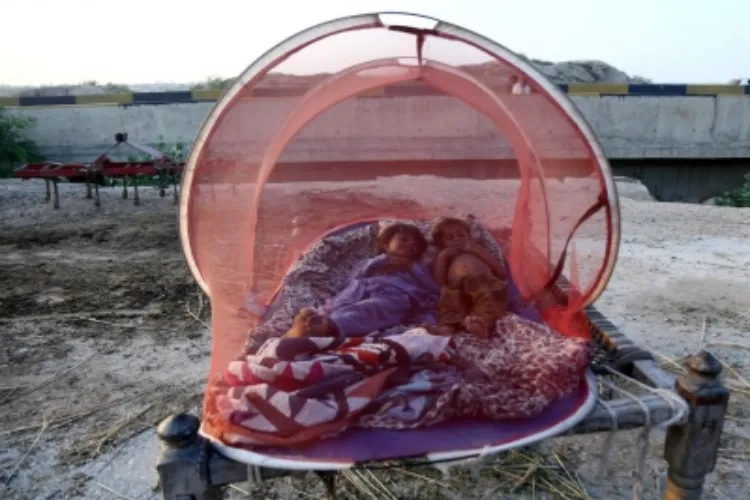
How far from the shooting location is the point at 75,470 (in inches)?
96.0

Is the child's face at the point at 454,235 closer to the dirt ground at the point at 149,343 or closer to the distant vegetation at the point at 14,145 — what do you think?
the dirt ground at the point at 149,343

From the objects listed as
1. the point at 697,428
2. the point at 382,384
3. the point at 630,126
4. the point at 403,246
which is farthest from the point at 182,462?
the point at 630,126

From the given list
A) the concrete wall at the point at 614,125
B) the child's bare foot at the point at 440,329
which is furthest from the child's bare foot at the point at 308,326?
the concrete wall at the point at 614,125

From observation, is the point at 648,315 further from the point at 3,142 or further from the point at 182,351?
the point at 3,142

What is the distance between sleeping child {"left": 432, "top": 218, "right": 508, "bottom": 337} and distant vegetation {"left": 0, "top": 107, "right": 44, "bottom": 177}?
29.4 feet

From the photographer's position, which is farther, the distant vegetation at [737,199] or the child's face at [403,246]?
the distant vegetation at [737,199]

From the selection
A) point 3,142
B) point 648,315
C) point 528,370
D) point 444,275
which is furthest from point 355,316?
point 3,142

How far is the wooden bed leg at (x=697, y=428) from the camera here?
1856 millimetres

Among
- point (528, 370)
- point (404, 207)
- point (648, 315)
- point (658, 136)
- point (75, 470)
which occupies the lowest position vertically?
point (75, 470)

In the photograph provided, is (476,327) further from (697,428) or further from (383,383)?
(697,428)

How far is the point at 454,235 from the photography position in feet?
10.3

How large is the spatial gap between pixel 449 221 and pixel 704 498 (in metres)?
1.68

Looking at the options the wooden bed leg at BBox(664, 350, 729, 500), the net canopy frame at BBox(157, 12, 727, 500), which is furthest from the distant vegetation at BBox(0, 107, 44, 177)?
the wooden bed leg at BBox(664, 350, 729, 500)

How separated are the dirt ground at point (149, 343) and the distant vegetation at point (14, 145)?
3.24m
